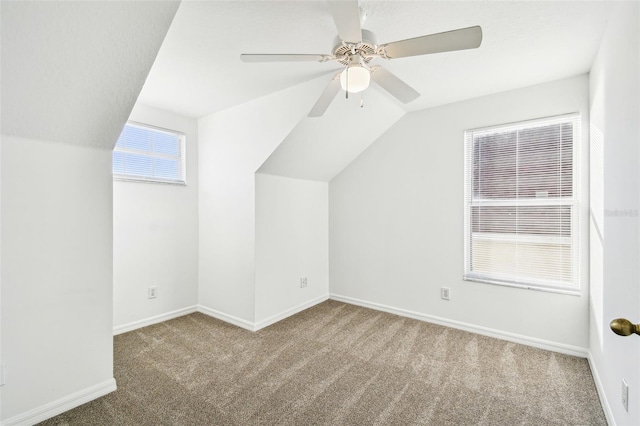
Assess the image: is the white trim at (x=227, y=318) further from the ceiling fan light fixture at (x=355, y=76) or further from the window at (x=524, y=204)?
the ceiling fan light fixture at (x=355, y=76)

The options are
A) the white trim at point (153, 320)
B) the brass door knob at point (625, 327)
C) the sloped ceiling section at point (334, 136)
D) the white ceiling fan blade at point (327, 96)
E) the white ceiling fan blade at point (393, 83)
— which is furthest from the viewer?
the white trim at point (153, 320)

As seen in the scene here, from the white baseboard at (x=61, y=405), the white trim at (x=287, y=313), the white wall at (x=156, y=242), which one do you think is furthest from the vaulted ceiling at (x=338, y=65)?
the white baseboard at (x=61, y=405)

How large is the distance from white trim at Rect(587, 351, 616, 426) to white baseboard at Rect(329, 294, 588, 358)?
0.47ft

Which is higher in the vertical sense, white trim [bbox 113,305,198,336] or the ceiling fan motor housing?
the ceiling fan motor housing

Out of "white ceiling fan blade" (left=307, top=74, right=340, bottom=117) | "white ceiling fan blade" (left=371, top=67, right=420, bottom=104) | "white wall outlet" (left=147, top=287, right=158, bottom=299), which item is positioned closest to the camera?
"white ceiling fan blade" (left=371, top=67, right=420, bottom=104)

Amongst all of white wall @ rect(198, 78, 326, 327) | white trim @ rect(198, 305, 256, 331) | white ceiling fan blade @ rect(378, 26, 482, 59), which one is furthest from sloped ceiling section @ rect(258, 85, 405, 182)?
white trim @ rect(198, 305, 256, 331)

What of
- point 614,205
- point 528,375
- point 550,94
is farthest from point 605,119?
point 528,375

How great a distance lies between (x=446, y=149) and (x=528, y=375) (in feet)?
7.11

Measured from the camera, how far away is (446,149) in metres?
3.19

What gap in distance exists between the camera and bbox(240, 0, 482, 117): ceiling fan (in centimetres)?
129

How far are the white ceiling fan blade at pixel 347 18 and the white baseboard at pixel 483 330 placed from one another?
293 cm

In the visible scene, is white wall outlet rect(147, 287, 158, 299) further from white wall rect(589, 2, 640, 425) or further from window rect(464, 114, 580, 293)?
white wall rect(589, 2, 640, 425)

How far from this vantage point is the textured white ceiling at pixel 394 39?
1.68 meters

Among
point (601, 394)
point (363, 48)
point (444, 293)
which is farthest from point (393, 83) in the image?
point (601, 394)
